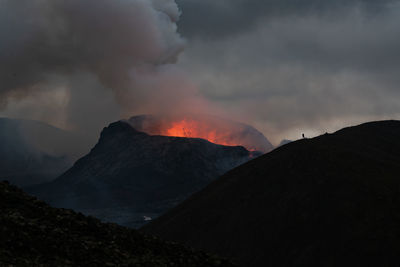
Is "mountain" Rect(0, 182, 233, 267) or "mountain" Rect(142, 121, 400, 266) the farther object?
"mountain" Rect(142, 121, 400, 266)

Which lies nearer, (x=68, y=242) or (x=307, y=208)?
(x=68, y=242)

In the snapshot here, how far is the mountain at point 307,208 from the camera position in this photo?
253ft

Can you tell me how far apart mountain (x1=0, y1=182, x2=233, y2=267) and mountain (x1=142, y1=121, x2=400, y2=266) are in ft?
162

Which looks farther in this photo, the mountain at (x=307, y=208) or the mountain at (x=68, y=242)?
the mountain at (x=307, y=208)

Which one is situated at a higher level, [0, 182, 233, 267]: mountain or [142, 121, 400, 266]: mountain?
[142, 121, 400, 266]: mountain

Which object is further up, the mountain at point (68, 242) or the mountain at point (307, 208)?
the mountain at point (307, 208)

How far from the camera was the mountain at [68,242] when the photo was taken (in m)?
23.8

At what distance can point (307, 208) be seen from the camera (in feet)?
307

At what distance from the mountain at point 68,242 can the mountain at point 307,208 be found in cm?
4925

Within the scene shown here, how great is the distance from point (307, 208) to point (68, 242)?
7397 cm

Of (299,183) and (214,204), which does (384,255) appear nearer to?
(299,183)

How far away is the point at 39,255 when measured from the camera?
929 inches

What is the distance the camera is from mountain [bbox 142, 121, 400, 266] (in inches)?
3031

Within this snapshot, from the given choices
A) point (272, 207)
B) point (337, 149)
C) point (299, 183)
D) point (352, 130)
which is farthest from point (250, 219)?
point (352, 130)
